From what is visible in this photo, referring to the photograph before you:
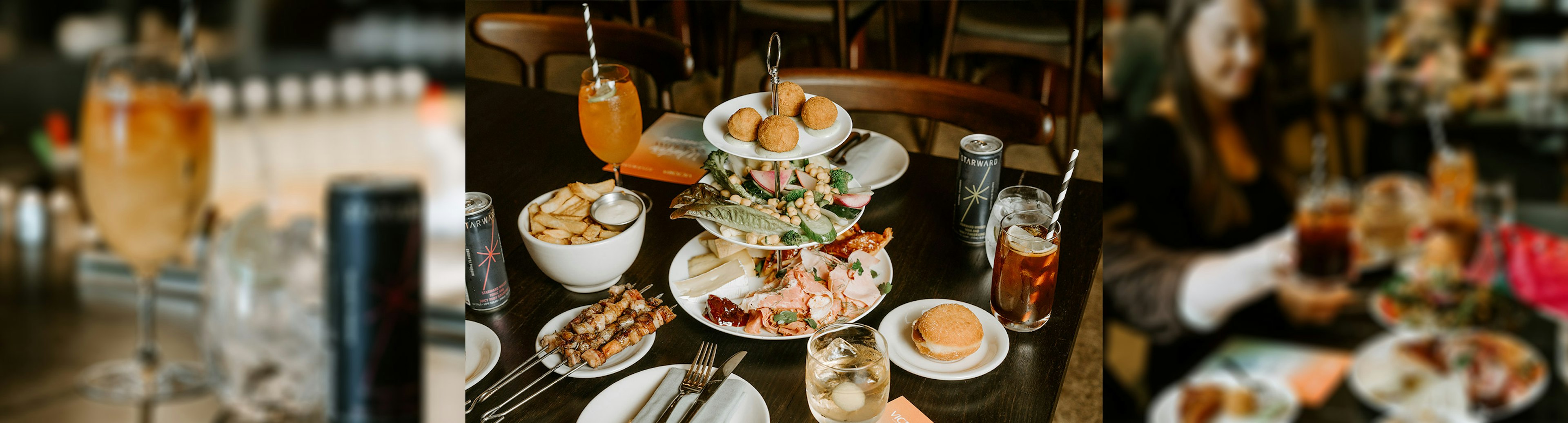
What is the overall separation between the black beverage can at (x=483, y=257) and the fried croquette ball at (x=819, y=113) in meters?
0.36

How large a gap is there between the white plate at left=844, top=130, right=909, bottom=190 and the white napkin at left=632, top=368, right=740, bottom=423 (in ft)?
1.23

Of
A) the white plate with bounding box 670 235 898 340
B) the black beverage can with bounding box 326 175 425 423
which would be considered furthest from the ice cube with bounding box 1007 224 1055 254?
the black beverage can with bounding box 326 175 425 423

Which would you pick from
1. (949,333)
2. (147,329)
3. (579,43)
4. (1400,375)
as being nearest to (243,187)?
(147,329)

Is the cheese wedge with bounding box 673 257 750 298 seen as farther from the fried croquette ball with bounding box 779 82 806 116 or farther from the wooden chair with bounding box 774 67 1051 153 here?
the wooden chair with bounding box 774 67 1051 153

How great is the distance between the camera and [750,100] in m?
0.97

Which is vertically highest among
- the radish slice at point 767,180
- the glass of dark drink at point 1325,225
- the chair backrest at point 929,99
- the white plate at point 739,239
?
the glass of dark drink at point 1325,225

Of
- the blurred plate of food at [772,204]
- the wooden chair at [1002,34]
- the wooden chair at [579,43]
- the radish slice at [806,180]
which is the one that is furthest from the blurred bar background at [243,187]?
Result: the wooden chair at [1002,34]

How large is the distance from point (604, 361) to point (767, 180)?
0.26 m

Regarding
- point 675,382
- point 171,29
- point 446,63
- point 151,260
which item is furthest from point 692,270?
point 171,29

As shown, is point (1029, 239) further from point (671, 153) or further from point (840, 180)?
point (671, 153)

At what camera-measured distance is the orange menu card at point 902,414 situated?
23.4 inches

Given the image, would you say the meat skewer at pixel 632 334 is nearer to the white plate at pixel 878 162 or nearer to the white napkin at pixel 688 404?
the white napkin at pixel 688 404

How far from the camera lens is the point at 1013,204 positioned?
763 millimetres

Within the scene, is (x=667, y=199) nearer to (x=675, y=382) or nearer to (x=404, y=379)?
(x=675, y=382)
